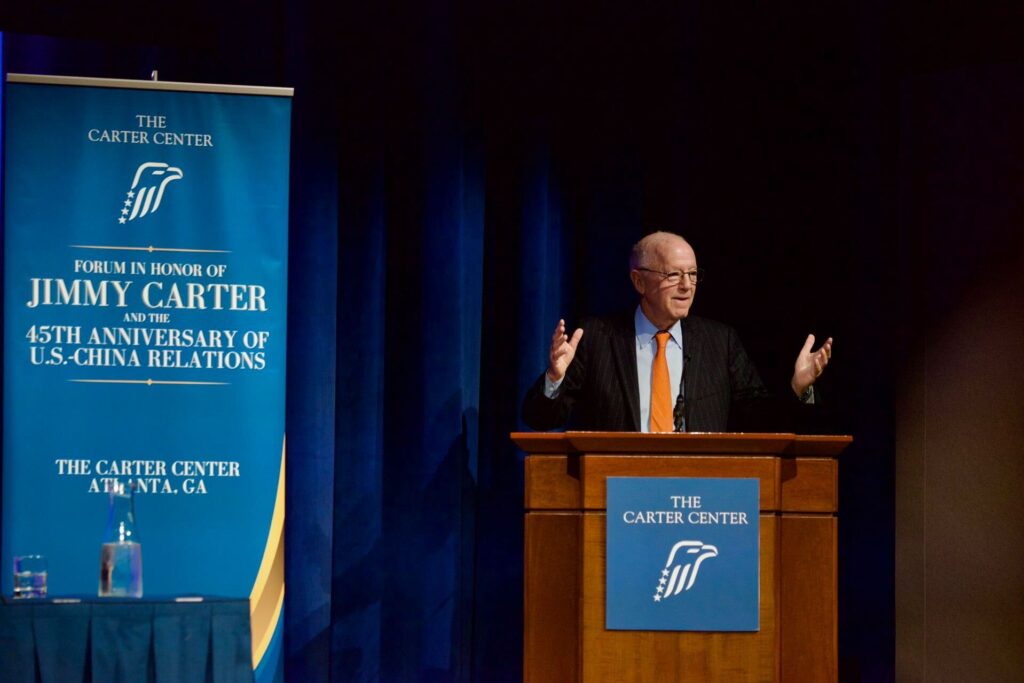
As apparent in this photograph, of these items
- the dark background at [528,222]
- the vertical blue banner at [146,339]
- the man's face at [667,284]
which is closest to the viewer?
the vertical blue banner at [146,339]

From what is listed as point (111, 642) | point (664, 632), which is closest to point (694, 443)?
point (664, 632)

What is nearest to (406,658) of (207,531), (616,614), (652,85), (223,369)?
(207,531)

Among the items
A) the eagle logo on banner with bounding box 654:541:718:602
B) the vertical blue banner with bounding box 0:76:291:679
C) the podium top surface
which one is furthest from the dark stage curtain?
the eagle logo on banner with bounding box 654:541:718:602

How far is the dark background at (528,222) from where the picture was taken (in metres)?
4.38

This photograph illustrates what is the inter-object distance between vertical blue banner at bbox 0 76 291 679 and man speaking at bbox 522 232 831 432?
0.92 metres

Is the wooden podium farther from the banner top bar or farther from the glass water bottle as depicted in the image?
the banner top bar

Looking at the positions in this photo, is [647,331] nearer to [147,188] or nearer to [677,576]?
[677,576]

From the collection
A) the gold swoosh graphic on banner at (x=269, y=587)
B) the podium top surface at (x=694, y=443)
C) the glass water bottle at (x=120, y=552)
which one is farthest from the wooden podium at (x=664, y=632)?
the glass water bottle at (x=120, y=552)

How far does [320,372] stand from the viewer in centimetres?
438

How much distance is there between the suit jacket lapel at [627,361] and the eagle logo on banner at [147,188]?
148 centimetres

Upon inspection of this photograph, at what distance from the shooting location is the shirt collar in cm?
416

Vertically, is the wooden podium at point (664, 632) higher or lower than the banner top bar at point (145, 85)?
lower

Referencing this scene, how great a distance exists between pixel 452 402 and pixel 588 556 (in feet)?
4.79

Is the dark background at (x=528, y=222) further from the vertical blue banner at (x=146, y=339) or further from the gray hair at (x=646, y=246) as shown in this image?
the vertical blue banner at (x=146, y=339)
